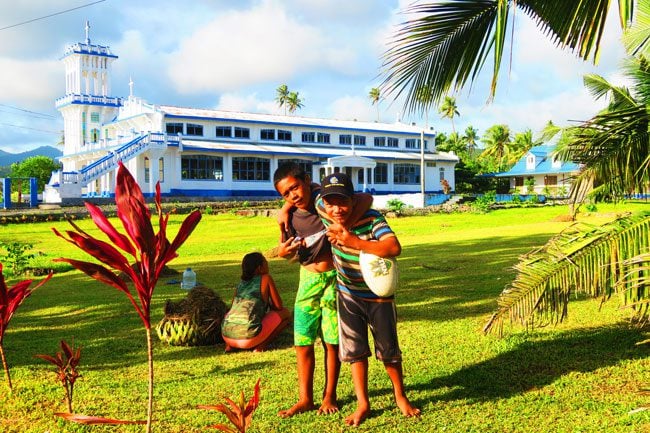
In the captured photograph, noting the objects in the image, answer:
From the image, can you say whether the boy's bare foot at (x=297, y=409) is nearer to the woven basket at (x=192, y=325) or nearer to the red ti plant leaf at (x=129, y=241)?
the red ti plant leaf at (x=129, y=241)

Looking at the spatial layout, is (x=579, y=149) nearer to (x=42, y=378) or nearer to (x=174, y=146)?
(x=42, y=378)

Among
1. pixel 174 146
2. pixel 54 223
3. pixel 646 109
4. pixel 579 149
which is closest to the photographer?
pixel 646 109

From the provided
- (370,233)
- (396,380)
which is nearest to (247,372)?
(396,380)

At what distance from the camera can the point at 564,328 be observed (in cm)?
587

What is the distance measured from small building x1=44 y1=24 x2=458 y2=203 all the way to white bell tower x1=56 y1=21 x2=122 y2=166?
7 centimetres

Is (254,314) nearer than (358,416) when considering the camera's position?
No

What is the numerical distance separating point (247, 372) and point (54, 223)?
22.5 meters

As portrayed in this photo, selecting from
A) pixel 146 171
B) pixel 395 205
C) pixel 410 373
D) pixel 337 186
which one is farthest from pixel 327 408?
pixel 146 171

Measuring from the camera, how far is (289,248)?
3.75m

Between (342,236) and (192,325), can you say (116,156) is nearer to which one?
(192,325)

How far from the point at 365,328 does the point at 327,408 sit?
0.59 m

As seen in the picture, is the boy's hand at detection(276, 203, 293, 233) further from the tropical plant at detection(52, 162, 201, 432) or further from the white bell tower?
the white bell tower

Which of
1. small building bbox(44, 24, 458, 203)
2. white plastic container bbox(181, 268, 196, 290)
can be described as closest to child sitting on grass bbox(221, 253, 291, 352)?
white plastic container bbox(181, 268, 196, 290)

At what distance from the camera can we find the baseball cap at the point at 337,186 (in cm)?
346
